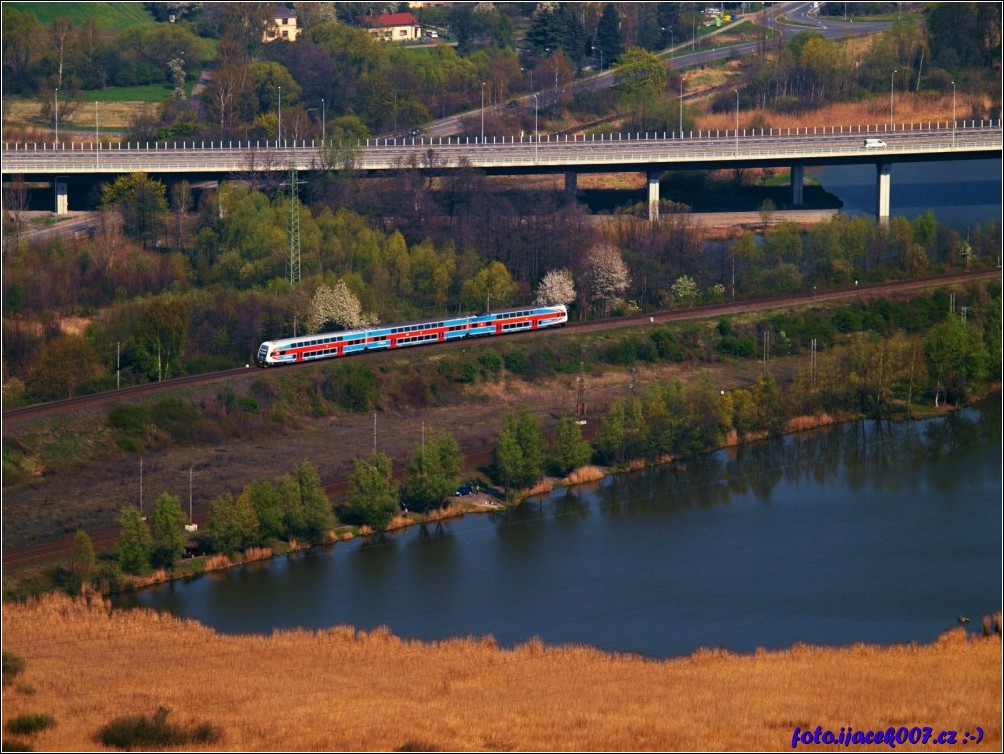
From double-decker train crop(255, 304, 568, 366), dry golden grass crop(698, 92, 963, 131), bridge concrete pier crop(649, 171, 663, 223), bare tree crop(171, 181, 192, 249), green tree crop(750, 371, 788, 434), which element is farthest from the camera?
dry golden grass crop(698, 92, 963, 131)

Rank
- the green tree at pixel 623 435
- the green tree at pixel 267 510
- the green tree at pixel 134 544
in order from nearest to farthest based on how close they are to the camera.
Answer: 1. the green tree at pixel 134 544
2. the green tree at pixel 267 510
3. the green tree at pixel 623 435

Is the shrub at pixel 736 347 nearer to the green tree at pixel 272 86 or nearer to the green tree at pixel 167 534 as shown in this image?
the green tree at pixel 167 534

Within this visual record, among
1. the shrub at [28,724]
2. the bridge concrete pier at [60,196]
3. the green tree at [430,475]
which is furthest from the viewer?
the bridge concrete pier at [60,196]

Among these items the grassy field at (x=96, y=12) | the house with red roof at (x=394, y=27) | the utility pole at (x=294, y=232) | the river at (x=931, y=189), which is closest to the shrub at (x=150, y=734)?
the utility pole at (x=294, y=232)

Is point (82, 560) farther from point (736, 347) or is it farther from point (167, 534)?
point (736, 347)

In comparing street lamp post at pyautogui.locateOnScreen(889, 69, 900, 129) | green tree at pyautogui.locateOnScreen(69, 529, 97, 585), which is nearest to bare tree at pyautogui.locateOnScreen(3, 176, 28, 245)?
green tree at pyautogui.locateOnScreen(69, 529, 97, 585)

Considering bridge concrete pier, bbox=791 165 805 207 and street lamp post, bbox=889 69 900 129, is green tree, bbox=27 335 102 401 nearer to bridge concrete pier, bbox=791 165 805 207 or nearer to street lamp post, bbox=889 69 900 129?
bridge concrete pier, bbox=791 165 805 207

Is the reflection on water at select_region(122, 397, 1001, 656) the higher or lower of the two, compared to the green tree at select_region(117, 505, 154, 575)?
lower
